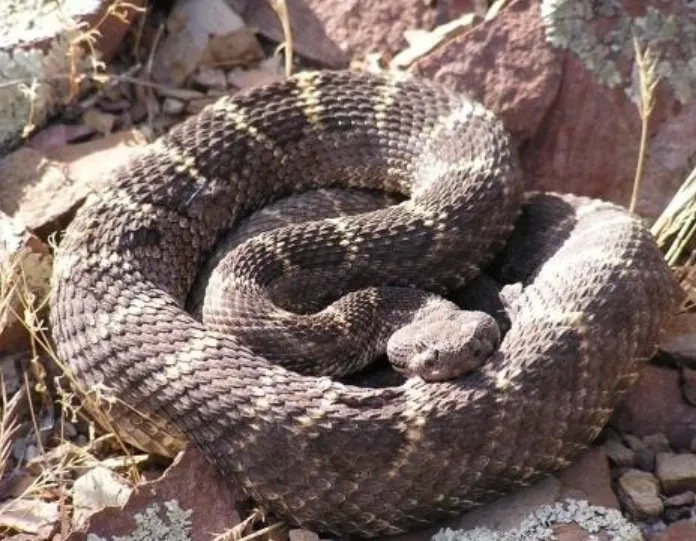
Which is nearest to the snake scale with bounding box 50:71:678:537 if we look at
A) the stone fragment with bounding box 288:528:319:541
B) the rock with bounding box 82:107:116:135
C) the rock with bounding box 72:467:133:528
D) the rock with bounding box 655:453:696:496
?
the stone fragment with bounding box 288:528:319:541

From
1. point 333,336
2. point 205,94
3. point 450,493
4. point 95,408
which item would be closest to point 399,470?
point 450,493

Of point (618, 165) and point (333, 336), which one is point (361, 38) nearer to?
point (618, 165)

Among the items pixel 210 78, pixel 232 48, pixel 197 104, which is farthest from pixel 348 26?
pixel 197 104

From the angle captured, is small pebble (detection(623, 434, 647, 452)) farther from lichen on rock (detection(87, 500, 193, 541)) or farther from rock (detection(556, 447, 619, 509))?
lichen on rock (detection(87, 500, 193, 541))

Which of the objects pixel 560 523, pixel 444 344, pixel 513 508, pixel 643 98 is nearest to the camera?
pixel 560 523

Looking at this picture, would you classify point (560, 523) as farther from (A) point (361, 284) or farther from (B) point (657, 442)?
(A) point (361, 284)

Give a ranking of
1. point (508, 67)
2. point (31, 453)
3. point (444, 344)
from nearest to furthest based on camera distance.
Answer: point (444, 344) < point (31, 453) < point (508, 67)
